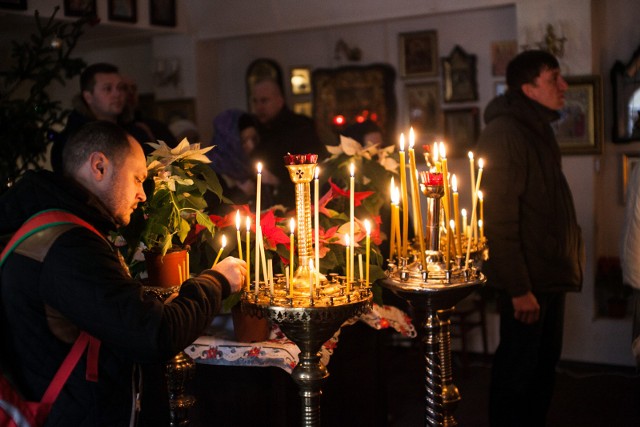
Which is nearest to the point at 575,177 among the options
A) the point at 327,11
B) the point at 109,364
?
the point at 327,11

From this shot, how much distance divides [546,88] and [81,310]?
9.36 feet

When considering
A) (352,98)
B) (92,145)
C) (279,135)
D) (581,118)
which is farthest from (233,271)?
(352,98)

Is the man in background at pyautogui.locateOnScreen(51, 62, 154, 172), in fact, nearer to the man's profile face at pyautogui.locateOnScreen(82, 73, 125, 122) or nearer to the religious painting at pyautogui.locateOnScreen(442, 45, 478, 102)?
the man's profile face at pyautogui.locateOnScreen(82, 73, 125, 122)

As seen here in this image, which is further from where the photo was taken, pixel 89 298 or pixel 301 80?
pixel 301 80

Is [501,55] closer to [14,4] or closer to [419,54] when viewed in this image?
[419,54]

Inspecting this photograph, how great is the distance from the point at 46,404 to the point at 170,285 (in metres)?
0.61

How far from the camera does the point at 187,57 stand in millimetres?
7867

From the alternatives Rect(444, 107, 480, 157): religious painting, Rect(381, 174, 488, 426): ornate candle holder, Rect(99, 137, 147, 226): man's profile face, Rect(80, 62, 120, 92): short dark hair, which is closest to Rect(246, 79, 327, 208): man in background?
Rect(80, 62, 120, 92): short dark hair

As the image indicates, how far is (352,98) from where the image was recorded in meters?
7.44

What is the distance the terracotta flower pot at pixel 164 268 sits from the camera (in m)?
2.69

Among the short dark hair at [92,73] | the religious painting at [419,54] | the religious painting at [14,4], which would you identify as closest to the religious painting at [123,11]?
the religious painting at [14,4]

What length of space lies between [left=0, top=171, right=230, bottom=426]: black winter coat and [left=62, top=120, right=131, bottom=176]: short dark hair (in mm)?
68

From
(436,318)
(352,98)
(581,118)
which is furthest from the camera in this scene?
(352,98)

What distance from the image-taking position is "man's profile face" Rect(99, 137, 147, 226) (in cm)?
232
